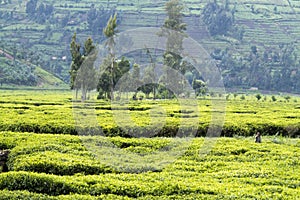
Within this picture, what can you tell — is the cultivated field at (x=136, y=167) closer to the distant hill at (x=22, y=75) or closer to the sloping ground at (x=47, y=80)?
the distant hill at (x=22, y=75)

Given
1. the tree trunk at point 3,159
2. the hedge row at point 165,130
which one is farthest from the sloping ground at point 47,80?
the tree trunk at point 3,159

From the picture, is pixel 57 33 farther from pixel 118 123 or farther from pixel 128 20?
pixel 118 123

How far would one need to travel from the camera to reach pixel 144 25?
A: 13088 centimetres

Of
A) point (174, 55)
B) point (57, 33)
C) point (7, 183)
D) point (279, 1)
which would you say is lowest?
point (7, 183)

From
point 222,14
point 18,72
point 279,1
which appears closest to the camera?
point 18,72

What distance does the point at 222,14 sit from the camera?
130625mm

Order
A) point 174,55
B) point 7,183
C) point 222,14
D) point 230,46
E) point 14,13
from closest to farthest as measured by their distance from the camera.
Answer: point 7,183
point 174,55
point 230,46
point 222,14
point 14,13

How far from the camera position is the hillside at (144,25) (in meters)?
102

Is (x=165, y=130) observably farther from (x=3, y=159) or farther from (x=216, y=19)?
(x=216, y=19)

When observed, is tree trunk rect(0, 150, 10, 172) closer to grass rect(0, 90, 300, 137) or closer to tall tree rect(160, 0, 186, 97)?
grass rect(0, 90, 300, 137)

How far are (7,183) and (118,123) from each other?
11379 mm

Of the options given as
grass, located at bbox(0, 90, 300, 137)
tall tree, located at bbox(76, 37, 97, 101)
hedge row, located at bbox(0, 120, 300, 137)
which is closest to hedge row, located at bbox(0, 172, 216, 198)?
hedge row, located at bbox(0, 120, 300, 137)

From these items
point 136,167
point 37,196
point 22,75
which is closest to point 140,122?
point 136,167

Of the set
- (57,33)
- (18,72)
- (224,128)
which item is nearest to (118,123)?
(224,128)
